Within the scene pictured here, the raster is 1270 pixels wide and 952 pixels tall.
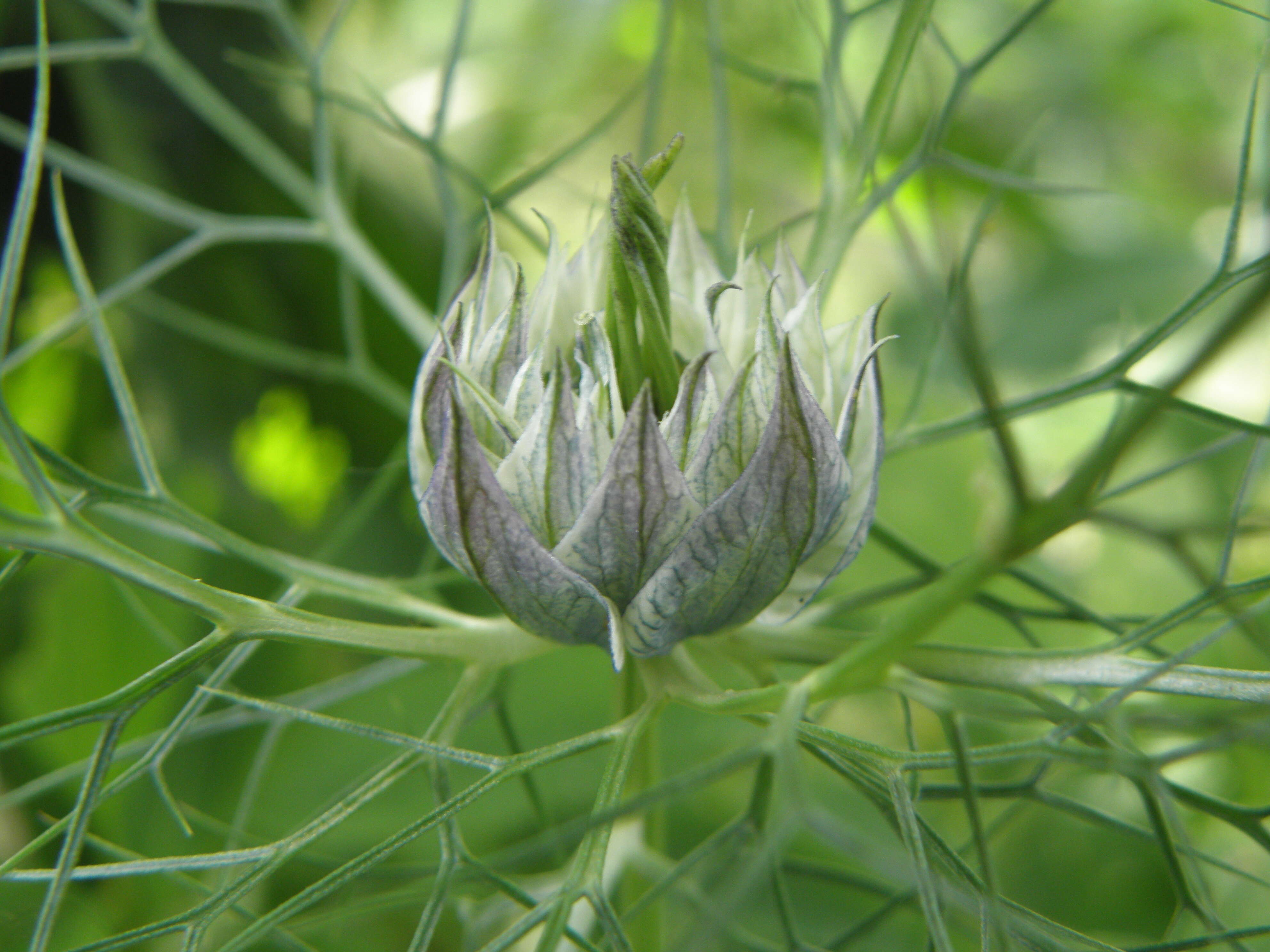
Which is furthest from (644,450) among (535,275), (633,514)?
(535,275)

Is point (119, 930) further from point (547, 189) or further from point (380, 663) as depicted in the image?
point (547, 189)

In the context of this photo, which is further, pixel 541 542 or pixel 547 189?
pixel 547 189

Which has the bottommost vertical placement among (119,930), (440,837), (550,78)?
(119,930)

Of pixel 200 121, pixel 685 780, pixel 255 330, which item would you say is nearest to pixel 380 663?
pixel 685 780

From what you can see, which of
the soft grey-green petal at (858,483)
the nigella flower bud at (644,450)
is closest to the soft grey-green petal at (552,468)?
the nigella flower bud at (644,450)

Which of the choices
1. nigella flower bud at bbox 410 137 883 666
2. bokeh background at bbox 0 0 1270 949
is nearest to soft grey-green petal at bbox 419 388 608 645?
nigella flower bud at bbox 410 137 883 666

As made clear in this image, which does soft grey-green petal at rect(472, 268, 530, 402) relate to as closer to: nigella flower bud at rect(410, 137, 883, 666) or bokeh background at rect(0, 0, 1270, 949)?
nigella flower bud at rect(410, 137, 883, 666)
